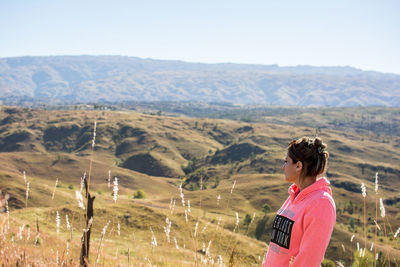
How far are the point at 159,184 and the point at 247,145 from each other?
6144 centimetres

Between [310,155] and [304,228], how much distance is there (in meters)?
0.79

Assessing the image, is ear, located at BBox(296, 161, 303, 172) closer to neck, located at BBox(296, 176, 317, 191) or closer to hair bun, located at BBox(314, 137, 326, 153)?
neck, located at BBox(296, 176, 317, 191)

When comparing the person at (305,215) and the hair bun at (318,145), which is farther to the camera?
the hair bun at (318,145)

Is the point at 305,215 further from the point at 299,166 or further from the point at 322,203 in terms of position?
the point at 299,166

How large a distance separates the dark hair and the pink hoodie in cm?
20

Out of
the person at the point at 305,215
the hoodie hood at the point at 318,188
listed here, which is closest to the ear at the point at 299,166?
the person at the point at 305,215

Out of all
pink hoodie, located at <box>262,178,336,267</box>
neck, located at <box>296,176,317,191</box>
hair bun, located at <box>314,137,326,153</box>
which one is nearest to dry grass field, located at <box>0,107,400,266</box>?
pink hoodie, located at <box>262,178,336,267</box>

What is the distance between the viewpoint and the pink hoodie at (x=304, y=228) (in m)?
3.20

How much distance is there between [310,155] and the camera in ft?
12.3

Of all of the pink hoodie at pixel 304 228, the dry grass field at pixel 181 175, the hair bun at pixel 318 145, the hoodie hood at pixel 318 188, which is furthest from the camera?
the dry grass field at pixel 181 175

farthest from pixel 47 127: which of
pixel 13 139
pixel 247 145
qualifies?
pixel 247 145

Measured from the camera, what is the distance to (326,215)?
327cm

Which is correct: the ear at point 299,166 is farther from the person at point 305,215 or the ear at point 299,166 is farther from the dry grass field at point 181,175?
the dry grass field at point 181,175

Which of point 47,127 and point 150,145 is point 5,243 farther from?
point 47,127
